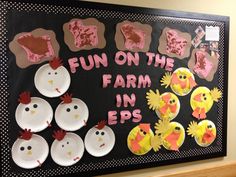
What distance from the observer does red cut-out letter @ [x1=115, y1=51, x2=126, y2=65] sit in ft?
5.82

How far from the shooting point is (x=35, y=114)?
1.59 m

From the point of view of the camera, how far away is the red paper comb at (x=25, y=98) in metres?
1.54

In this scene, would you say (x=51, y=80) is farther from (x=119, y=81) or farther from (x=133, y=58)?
(x=133, y=58)

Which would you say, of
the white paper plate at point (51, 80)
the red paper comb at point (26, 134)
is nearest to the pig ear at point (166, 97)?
the white paper plate at point (51, 80)

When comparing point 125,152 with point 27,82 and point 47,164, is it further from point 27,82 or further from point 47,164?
point 27,82

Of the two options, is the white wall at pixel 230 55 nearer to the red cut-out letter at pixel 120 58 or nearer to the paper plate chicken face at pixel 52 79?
the red cut-out letter at pixel 120 58

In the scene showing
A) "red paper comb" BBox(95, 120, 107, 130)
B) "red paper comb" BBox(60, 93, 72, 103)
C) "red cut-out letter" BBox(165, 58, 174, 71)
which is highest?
"red cut-out letter" BBox(165, 58, 174, 71)

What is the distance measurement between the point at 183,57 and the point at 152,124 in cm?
48

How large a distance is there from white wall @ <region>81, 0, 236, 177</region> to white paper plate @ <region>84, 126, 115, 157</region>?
0.18m

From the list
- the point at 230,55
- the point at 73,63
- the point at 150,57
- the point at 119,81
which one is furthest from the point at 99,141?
the point at 230,55

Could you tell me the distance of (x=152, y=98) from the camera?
6.18 ft

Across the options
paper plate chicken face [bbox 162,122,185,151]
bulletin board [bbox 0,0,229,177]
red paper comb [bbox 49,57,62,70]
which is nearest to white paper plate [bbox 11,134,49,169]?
bulletin board [bbox 0,0,229,177]

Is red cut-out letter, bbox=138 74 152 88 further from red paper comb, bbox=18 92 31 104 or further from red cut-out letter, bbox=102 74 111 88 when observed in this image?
red paper comb, bbox=18 92 31 104

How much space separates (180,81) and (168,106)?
0.61 feet
